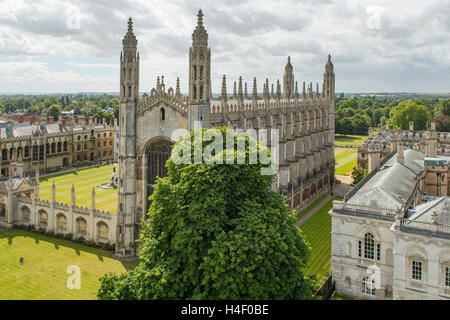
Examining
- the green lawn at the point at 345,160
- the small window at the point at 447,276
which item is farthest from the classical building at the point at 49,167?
the green lawn at the point at 345,160

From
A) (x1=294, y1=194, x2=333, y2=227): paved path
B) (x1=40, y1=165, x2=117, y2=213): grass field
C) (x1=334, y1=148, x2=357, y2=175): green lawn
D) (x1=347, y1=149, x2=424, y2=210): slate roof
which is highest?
(x1=347, y1=149, x2=424, y2=210): slate roof

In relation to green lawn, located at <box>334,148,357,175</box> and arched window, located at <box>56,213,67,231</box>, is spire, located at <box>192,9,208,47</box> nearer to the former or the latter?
arched window, located at <box>56,213,67,231</box>

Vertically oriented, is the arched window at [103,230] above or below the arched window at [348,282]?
above

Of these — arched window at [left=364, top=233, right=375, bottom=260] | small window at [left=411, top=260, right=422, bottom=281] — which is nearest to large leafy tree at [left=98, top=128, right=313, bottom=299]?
arched window at [left=364, top=233, right=375, bottom=260]

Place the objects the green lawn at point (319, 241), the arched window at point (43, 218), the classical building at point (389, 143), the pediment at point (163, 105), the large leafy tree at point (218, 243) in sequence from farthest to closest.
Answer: the classical building at point (389, 143), the arched window at point (43, 218), the pediment at point (163, 105), the green lawn at point (319, 241), the large leafy tree at point (218, 243)

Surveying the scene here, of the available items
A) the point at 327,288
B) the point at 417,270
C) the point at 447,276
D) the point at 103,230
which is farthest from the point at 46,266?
the point at 447,276

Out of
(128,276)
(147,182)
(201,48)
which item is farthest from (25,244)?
(201,48)

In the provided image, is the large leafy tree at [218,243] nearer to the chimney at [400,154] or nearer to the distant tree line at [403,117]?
the chimney at [400,154]
